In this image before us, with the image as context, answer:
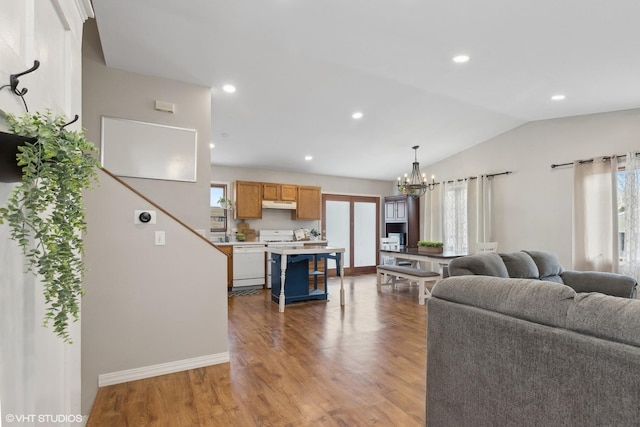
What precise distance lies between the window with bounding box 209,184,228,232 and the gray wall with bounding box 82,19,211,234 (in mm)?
2585

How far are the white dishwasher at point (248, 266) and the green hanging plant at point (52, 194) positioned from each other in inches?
197

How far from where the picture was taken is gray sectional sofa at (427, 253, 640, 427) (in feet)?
3.23

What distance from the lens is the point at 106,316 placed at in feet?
7.64

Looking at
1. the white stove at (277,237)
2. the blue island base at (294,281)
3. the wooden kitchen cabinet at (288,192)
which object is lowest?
the blue island base at (294,281)

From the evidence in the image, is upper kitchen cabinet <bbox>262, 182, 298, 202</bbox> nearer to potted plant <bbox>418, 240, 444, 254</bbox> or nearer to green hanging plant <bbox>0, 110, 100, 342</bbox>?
potted plant <bbox>418, 240, 444, 254</bbox>

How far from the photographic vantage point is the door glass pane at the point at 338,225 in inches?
301

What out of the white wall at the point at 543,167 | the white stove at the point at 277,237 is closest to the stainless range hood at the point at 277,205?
the white stove at the point at 277,237

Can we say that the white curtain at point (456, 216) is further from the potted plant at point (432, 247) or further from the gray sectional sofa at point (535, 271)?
the gray sectional sofa at point (535, 271)

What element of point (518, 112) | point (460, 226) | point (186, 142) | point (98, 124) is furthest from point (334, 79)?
point (460, 226)

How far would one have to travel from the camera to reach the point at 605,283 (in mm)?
3258

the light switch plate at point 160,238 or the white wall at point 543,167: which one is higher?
the white wall at point 543,167

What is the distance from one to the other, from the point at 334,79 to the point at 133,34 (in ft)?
6.69

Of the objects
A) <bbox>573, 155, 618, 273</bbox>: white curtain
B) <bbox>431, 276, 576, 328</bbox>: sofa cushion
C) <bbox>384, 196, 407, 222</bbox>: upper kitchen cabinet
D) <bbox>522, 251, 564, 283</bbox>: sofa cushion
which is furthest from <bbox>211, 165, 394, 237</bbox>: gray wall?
<bbox>431, 276, 576, 328</bbox>: sofa cushion

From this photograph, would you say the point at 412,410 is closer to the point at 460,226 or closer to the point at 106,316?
the point at 106,316
